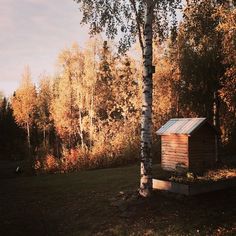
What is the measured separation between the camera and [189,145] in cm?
1872

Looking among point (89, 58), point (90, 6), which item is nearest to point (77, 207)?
point (90, 6)

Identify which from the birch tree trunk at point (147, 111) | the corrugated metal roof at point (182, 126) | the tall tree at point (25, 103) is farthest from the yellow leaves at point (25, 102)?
the birch tree trunk at point (147, 111)

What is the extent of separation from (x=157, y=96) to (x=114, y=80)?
861cm

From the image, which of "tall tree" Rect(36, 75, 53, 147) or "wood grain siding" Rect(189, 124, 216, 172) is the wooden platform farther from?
"tall tree" Rect(36, 75, 53, 147)

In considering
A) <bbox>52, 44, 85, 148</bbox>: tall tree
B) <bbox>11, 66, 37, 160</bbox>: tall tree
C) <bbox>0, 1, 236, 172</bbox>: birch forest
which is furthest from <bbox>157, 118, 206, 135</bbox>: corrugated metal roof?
<bbox>11, 66, 37, 160</bbox>: tall tree

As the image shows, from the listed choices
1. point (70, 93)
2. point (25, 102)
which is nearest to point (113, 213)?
point (70, 93)

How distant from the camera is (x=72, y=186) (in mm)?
17156

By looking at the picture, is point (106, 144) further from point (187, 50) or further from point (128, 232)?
point (128, 232)

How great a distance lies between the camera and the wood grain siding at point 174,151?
62.0ft

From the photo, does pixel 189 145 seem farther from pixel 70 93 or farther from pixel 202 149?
pixel 70 93

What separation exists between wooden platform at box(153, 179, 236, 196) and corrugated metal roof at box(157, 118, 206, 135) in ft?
15.5

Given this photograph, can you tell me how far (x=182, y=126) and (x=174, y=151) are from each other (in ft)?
5.03

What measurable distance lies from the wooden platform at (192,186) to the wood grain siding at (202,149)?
4233 mm

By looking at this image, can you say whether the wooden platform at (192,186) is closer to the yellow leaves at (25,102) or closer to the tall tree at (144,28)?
the tall tree at (144,28)
